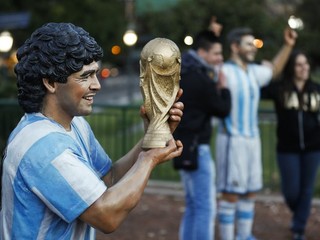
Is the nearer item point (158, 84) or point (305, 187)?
point (158, 84)

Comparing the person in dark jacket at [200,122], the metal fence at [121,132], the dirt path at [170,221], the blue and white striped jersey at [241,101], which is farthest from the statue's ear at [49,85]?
the metal fence at [121,132]

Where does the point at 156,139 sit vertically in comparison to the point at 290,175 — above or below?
above

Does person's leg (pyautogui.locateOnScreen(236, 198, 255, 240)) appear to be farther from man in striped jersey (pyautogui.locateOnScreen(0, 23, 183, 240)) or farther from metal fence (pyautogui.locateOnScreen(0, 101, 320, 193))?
man in striped jersey (pyautogui.locateOnScreen(0, 23, 183, 240))

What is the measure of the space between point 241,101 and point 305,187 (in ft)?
3.78

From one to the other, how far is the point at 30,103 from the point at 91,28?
1082 inches

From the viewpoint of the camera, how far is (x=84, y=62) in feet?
8.41

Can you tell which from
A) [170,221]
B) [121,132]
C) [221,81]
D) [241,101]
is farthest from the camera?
[121,132]

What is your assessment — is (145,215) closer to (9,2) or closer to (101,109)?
(101,109)

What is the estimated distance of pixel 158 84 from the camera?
8.63ft

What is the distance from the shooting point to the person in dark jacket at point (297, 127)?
6188 mm

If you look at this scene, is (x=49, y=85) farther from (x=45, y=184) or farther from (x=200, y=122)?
(x=200, y=122)

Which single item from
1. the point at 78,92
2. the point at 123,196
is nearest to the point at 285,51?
the point at 78,92

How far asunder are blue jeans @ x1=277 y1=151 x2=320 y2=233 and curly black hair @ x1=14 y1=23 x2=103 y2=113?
398 cm

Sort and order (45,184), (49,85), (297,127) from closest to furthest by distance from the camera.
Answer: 1. (45,184)
2. (49,85)
3. (297,127)
